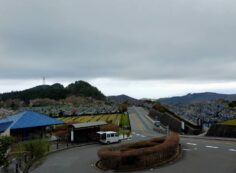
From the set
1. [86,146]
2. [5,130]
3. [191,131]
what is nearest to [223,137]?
[191,131]

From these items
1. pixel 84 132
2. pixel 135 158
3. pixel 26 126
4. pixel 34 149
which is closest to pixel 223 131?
pixel 84 132

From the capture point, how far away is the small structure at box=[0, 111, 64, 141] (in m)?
41.9

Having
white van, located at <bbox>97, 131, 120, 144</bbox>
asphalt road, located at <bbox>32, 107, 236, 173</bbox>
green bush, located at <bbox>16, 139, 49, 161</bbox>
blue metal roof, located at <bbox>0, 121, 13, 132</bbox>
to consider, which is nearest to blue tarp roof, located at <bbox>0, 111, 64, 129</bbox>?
blue metal roof, located at <bbox>0, 121, 13, 132</bbox>

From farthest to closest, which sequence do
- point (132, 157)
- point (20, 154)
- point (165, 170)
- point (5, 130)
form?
point (5, 130), point (20, 154), point (132, 157), point (165, 170)

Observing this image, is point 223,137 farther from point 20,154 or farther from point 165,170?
point 20,154

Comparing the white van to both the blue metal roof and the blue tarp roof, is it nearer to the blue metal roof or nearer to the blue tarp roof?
the blue tarp roof

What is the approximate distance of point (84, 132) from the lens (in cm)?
4128

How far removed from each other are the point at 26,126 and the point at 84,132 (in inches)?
284

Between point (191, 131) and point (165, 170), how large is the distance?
26597 millimetres

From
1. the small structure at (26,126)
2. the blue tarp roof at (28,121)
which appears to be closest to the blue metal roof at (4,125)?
the small structure at (26,126)

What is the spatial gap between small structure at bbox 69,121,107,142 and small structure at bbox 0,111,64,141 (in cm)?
568

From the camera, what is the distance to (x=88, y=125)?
137 ft

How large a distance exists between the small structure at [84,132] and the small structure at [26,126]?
5680 millimetres

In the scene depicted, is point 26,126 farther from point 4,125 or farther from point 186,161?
point 186,161
